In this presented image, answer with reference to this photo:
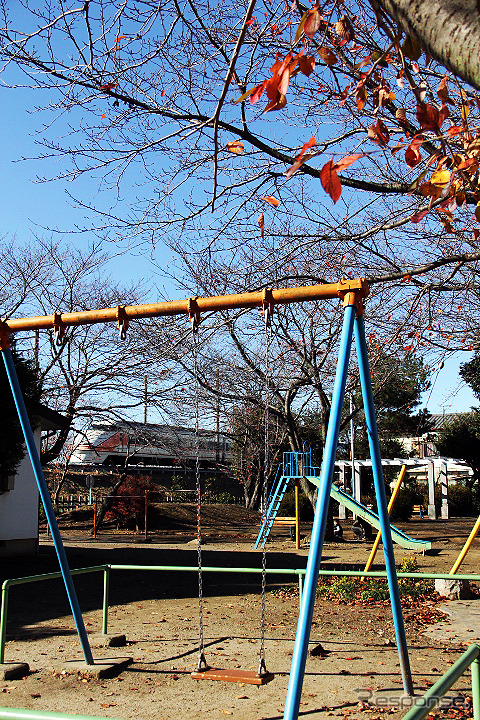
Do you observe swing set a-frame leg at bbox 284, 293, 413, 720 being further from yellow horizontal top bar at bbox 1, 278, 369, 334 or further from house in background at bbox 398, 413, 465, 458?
house in background at bbox 398, 413, 465, 458

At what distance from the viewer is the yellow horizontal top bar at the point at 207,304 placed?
16.6 feet

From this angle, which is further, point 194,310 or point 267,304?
point 194,310

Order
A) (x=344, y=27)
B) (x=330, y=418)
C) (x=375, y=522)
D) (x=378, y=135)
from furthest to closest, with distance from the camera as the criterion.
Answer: (x=375, y=522) → (x=344, y=27) → (x=378, y=135) → (x=330, y=418)

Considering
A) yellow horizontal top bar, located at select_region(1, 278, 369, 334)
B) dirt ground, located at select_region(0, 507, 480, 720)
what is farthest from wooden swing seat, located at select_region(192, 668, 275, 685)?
yellow horizontal top bar, located at select_region(1, 278, 369, 334)

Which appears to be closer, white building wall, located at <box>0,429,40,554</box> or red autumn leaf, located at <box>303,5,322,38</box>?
red autumn leaf, located at <box>303,5,322,38</box>

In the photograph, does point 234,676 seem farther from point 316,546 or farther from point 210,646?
point 316,546

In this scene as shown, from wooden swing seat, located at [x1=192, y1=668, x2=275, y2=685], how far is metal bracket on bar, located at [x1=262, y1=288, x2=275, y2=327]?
9.35ft

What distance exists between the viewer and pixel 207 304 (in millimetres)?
5879

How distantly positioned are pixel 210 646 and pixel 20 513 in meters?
11.2

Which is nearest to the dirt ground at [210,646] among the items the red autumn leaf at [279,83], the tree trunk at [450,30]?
the red autumn leaf at [279,83]

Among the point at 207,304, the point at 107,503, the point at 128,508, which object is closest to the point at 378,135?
the point at 207,304

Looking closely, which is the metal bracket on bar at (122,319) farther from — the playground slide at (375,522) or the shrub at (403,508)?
the shrub at (403,508)

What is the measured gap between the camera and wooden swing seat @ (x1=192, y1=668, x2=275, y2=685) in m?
5.79

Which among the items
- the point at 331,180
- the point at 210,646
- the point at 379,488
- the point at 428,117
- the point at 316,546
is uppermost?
the point at 428,117
